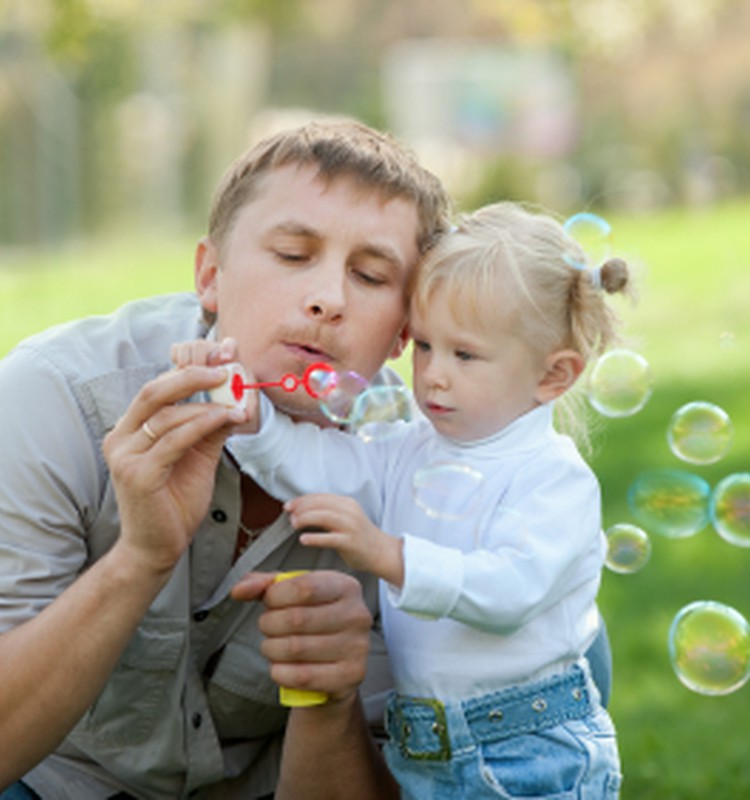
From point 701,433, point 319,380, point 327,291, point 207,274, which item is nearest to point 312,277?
point 327,291

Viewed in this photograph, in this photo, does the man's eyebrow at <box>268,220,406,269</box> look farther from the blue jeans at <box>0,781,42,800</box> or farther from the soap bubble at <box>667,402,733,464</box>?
the blue jeans at <box>0,781,42,800</box>

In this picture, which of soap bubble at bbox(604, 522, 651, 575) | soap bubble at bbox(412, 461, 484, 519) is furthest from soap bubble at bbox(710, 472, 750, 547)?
soap bubble at bbox(412, 461, 484, 519)

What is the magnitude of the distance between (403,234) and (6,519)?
76cm

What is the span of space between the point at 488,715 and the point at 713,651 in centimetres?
62

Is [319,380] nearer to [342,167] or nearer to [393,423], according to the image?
[393,423]

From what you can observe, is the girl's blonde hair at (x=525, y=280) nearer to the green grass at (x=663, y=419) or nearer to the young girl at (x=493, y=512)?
the young girl at (x=493, y=512)

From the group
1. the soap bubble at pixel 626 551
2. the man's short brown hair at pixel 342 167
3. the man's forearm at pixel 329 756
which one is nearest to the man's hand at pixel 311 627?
the man's forearm at pixel 329 756

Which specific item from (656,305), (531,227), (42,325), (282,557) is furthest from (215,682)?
(656,305)

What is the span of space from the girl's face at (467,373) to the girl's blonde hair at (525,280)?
0.05ft

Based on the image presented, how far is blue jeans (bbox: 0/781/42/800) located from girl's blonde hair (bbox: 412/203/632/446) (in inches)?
39.0

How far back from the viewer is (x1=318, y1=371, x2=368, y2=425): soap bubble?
2.28 m

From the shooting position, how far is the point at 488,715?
227cm

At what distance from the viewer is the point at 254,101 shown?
871 inches

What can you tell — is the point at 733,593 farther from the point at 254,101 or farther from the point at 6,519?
the point at 254,101
